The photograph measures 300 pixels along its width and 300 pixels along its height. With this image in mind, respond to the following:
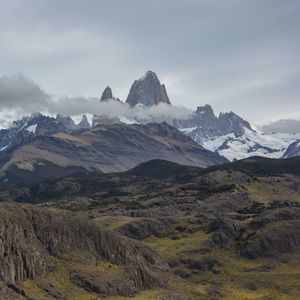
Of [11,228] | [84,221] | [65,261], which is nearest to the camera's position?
[11,228]

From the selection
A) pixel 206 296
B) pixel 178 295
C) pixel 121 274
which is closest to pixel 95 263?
pixel 121 274

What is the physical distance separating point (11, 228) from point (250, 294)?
73657 millimetres

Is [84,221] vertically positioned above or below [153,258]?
above

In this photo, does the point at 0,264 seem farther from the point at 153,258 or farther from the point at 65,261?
the point at 153,258

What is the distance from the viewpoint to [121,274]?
159125mm

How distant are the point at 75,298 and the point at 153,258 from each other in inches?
1890

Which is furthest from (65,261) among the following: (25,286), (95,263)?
(25,286)

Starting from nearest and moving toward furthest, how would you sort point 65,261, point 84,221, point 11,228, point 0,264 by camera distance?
1. point 0,264
2. point 11,228
3. point 65,261
4. point 84,221

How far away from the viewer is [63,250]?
156500 millimetres

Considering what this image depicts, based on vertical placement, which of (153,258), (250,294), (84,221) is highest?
(84,221)

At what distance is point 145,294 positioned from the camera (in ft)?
513

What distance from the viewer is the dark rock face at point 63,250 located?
13738cm

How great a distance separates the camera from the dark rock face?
137 metres

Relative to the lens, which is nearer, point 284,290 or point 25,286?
point 25,286
